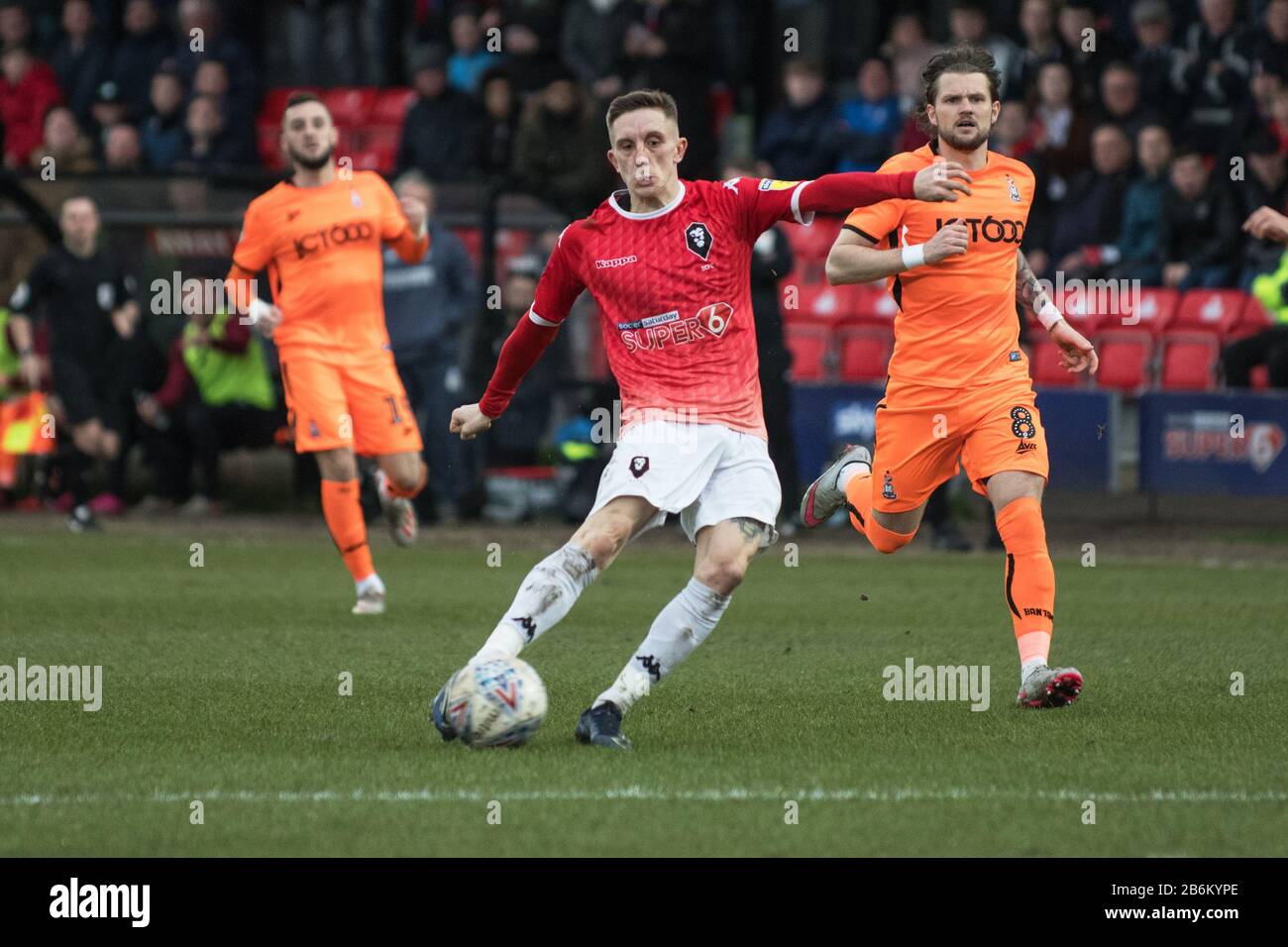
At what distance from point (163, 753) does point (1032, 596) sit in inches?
123

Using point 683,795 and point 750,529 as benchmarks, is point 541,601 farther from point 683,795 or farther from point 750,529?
point 683,795

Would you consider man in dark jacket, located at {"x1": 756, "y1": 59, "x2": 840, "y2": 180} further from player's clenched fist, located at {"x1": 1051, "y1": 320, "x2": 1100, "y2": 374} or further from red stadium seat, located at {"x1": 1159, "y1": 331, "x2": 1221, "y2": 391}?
player's clenched fist, located at {"x1": 1051, "y1": 320, "x2": 1100, "y2": 374}

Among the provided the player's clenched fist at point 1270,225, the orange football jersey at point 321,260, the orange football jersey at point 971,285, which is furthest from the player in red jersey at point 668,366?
the orange football jersey at point 321,260

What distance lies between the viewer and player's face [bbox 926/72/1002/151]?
26.5ft

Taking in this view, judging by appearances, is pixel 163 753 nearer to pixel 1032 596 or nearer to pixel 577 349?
pixel 1032 596

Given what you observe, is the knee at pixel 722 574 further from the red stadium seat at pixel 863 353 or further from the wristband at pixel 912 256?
the red stadium seat at pixel 863 353

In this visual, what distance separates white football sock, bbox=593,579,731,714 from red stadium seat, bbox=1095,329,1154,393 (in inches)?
382

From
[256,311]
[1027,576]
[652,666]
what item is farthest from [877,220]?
[256,311]

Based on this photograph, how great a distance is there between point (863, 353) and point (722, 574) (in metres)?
10.2

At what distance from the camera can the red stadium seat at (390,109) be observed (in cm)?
2186

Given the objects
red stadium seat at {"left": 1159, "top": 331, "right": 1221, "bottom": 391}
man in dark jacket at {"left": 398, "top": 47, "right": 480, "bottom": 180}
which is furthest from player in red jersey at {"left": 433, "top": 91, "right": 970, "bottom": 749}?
man in dark jacket at {"left": 398, "top": 47, "right": 480, "bottom": 180}

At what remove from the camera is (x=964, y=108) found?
318 inches

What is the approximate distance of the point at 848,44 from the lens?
2172 centimetres
